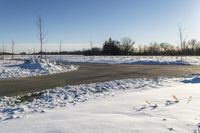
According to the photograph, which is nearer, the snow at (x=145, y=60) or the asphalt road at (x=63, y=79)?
the asphalt road at (x=63, y=79)

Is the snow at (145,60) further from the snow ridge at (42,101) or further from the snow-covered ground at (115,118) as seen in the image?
the snow-covered ground at (115,118)

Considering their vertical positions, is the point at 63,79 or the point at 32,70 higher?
the point at 32,70

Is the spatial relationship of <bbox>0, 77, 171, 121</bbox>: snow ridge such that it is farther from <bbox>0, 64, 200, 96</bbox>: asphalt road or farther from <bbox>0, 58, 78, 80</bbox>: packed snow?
<bbox>0, 58, 78, 80</bbox>: packed snow

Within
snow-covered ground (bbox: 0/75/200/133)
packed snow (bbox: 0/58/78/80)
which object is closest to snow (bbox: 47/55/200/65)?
packed snow (bbox: 0/58/78/80)

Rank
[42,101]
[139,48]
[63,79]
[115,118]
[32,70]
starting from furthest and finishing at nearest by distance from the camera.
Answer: [139,48] < [32,70] < [63,79] < [42,101] < [115,118]

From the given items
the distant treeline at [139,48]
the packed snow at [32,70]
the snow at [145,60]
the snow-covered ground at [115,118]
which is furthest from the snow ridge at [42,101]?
the distant treeline at [139,48]

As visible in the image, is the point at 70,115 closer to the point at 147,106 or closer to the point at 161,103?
the point at 147,106

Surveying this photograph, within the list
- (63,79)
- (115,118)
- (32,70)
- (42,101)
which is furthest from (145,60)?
(115,118)

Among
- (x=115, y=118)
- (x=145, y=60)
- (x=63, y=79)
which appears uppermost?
(x=145, y=60)

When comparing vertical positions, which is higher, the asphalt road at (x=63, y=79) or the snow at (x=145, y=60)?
the snow at (x=145, y=60)

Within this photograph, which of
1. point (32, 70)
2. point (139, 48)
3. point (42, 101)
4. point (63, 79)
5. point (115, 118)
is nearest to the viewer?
point (115, 118)

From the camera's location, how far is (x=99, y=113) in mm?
7168

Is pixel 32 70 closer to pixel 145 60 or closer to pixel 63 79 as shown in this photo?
pixel 63 79

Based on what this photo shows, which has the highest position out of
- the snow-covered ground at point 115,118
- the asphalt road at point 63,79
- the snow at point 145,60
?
the snow at point 145,60
